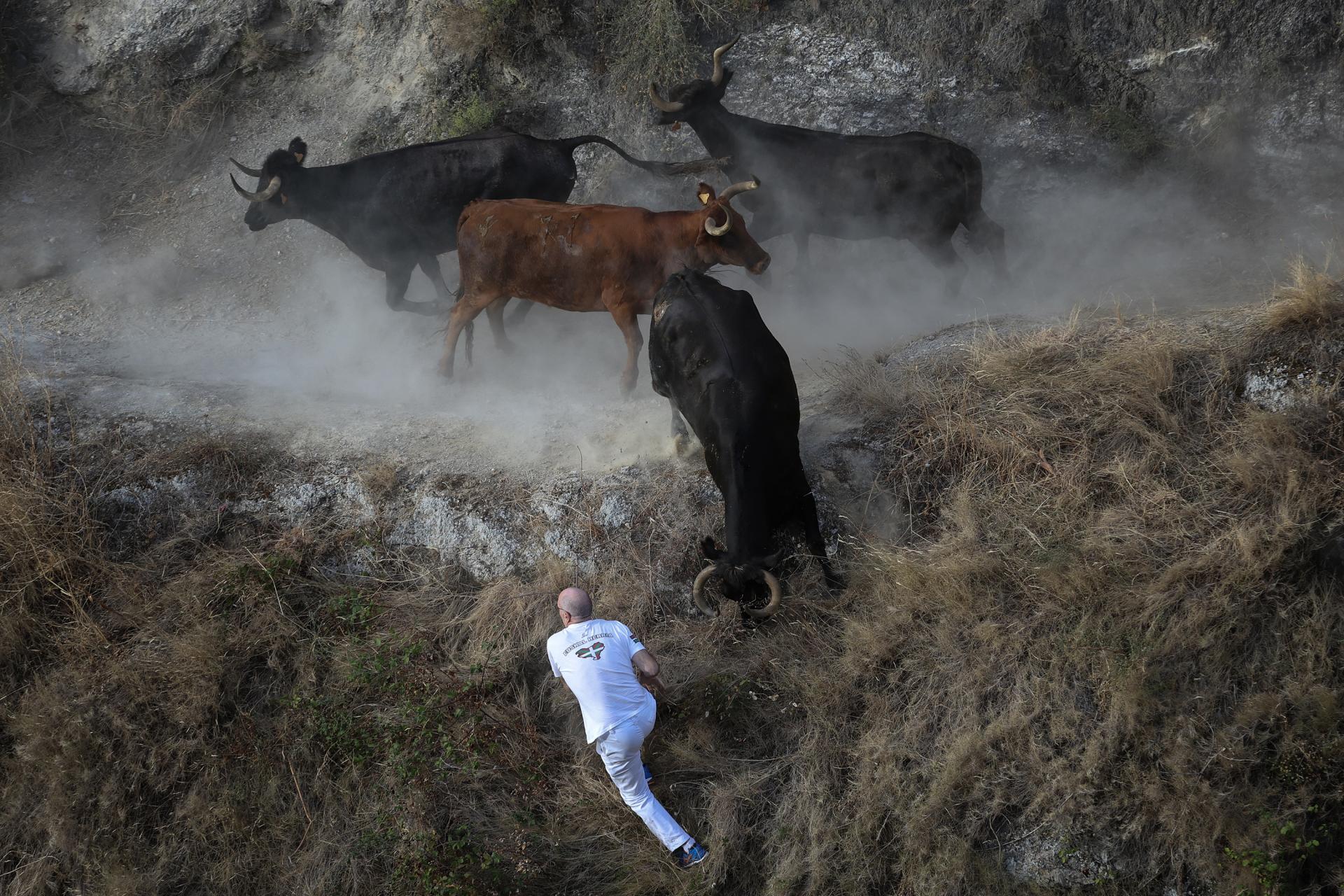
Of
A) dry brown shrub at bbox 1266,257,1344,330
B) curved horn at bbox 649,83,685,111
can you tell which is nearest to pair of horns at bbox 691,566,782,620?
dry brown shrub at bbox 1266,257,1344,330

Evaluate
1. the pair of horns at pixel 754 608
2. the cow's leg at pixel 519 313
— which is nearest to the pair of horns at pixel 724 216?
the cow's leg at pixel 519 313

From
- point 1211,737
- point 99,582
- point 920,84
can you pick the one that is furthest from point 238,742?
point 920,84

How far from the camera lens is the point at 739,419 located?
6.47 metres

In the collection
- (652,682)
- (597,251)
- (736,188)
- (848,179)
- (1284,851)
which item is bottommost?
(652,682)

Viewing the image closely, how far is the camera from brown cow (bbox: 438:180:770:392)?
27.4 ft

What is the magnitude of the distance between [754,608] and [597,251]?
366 centimetres

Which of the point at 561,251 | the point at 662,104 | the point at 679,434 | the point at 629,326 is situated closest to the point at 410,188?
the point at 561,251

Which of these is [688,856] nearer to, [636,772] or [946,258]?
[636,772]

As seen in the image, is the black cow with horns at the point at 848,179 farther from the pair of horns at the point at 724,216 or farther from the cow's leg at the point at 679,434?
the cow's leg at the point at 679,434

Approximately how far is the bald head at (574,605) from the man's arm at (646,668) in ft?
1.22

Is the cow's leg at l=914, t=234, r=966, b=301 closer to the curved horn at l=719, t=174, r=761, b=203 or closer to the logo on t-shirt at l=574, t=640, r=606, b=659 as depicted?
the curved horn at l=719, t=174, r=761, b=203

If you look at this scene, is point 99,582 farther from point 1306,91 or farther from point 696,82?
point 1306,91

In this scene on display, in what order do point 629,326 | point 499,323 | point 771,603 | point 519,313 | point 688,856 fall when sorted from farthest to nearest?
1. point 519,313
2. point 499,323
3. point 629,326
4. point 771,603
5. point 688,856

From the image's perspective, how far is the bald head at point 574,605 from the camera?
565 cm
